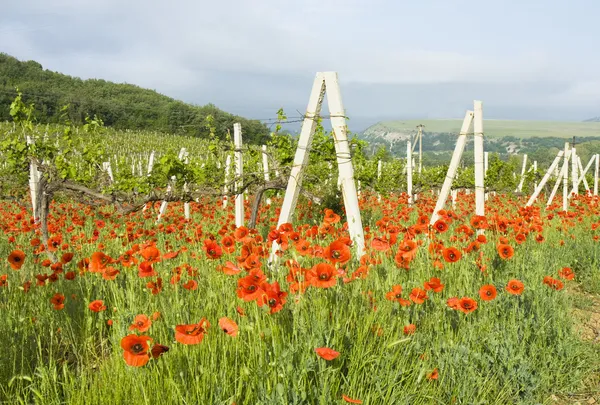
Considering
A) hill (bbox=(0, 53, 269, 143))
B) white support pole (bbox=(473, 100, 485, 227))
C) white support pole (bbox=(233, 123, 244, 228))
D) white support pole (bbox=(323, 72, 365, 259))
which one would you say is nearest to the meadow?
white support pole (bbox=(323, 72, 365, 259))

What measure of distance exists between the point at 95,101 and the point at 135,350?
79.1 m

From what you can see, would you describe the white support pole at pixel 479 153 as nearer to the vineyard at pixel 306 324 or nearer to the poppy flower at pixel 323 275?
the vineyard at pixel 306 324

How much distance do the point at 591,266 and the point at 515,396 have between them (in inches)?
140

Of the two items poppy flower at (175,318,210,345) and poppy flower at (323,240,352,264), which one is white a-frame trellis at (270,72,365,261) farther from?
poppy flower at (175,318,210,345)

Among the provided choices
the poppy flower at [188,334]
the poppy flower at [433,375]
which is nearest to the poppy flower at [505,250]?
the poppy flower at [433,375]

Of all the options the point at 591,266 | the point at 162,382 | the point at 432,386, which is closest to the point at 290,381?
the point at 162,382

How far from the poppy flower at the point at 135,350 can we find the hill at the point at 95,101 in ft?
156

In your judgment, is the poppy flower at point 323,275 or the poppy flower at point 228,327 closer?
the poppy flower at point 228,327

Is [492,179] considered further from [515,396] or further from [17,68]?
[17,68]

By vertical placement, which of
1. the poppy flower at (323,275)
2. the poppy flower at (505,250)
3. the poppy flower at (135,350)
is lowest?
the poppy flower at (505,250)

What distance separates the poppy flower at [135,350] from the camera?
143 cm

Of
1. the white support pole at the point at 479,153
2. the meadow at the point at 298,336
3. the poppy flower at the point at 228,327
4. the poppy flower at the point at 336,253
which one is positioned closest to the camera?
the poppy flower at the point at 228,327

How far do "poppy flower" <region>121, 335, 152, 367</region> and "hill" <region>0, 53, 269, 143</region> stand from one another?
156 ft

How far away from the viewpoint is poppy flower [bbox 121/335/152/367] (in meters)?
1.43
